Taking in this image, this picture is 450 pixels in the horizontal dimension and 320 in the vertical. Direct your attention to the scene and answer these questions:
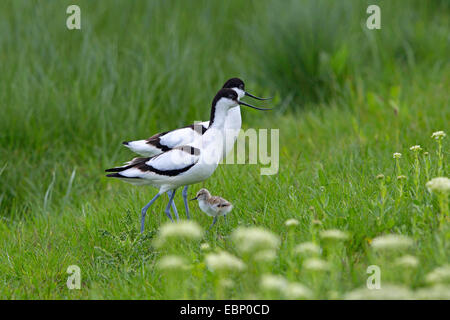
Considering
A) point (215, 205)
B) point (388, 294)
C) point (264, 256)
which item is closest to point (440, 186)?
point (388, 294)

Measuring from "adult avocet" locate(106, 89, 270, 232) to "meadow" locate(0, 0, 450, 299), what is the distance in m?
0.43

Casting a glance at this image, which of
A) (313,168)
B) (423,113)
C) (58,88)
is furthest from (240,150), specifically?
(58,88)

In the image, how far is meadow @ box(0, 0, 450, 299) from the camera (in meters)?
3.86

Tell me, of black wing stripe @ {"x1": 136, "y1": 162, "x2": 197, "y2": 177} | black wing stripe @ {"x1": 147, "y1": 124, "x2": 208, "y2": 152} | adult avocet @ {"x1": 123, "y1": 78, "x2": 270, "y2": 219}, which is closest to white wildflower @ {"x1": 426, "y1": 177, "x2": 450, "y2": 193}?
black wing stripe @ {"x1": 136, "y1": 162, "x2": 197, "y2": 177}

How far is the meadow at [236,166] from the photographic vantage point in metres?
3.86

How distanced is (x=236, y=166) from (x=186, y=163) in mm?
1489

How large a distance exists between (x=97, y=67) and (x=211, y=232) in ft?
14.5

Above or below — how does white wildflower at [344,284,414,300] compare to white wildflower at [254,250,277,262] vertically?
below

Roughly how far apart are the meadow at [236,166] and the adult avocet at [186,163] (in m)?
0.43

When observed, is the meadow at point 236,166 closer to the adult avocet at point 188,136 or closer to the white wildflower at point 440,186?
the white wildflower at point 440,186

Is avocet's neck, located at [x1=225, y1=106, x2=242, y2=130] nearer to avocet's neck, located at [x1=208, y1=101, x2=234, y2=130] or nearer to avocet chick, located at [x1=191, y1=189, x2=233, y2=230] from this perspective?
avocet's neck, located at [x1=208, y1=101, x2=234, y2=130]

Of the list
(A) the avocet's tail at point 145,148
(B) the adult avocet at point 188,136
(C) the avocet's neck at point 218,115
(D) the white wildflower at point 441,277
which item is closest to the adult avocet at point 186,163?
(C) the avocet's neck at point 218,115

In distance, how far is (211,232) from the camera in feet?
16.6
